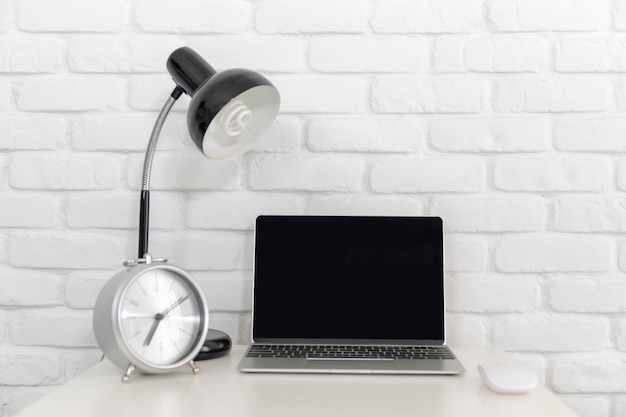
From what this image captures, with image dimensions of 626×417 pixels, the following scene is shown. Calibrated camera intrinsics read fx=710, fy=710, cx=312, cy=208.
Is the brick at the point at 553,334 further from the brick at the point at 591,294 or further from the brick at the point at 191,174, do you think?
the brick at the point at 191,174

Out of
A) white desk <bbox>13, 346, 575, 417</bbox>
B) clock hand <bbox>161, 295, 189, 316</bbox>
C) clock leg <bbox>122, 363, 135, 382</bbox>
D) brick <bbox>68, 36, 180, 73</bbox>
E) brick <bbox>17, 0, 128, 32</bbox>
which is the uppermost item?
brick <bbox>17, 0, 128, 32</bbox>

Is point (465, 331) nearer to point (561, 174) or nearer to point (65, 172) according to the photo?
point (561, 174)

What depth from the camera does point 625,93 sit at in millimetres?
1464

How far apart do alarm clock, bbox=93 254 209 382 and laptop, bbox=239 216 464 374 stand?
0.19m

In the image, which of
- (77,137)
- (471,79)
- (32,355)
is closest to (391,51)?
(471,79)

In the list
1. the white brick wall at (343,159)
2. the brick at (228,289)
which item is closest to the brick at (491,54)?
the white brick wall at (343,159)

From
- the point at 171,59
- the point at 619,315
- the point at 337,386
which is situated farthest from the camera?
the point at 619,315

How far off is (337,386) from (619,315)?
0.69 meters

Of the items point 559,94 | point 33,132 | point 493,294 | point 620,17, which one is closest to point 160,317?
point 33,132

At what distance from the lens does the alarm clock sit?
109 cm

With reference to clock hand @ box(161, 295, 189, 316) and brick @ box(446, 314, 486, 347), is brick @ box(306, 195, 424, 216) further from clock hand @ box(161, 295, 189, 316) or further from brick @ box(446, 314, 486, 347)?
clock hand @ box(161, 295, 189, 316)

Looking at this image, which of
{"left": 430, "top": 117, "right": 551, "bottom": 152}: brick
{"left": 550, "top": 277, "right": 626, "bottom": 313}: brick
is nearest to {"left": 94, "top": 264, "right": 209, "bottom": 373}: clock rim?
{"left": 430, "top": 117, "right": 551, "bottom": 152}: brick

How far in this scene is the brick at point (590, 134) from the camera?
146cm

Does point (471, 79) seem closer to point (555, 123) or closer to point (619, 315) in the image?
point (555, 123)
